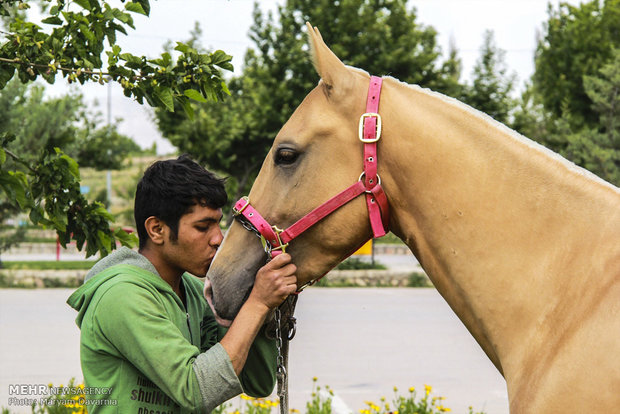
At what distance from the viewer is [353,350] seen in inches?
332

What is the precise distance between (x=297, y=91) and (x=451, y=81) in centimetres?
350

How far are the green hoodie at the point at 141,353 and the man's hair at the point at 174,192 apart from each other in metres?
0.18

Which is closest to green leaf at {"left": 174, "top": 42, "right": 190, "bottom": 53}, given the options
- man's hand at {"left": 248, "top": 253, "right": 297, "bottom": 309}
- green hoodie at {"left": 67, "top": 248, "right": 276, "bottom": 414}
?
green hoodie at {"left": 67, "top": 248, "right": 276, "bottom": 414}

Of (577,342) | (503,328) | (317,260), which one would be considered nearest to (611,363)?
(577,342)

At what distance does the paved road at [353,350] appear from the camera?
6.72m

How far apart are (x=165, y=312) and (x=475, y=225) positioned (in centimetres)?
99

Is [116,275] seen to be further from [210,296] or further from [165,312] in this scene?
[210,296]

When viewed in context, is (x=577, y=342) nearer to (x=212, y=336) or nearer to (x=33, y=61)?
(x=212, y=336)

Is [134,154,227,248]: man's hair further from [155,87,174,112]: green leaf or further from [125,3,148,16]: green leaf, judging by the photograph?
[125,3,148,16]: green leaf

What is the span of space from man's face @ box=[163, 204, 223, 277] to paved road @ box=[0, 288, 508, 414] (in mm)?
3860

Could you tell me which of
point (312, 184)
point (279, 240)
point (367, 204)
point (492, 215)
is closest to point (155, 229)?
point (279, 240)

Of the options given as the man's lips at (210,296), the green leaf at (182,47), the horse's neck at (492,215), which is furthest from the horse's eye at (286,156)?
the green leaf at (182,47)

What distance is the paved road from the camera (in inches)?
265

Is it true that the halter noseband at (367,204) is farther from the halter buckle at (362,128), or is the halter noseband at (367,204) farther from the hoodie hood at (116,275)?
the hoodie hood at (116,275)
